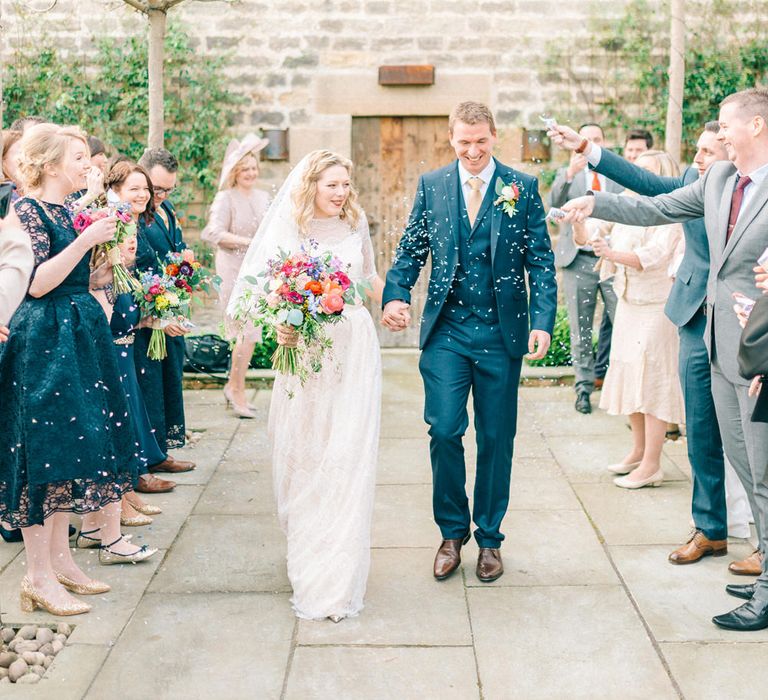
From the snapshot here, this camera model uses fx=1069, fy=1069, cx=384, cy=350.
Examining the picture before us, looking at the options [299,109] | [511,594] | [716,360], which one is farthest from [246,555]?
[299,109]

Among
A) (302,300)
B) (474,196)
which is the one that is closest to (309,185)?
(302,300)

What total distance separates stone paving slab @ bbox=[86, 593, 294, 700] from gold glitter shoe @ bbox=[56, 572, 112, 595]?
0.23 metres

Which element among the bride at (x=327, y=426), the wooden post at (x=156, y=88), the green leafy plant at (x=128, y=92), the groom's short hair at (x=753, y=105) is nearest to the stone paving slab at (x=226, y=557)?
the bride at (x=327, y=426)

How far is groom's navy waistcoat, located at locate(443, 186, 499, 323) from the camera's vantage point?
5.12 m

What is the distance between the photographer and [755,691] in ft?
13.5

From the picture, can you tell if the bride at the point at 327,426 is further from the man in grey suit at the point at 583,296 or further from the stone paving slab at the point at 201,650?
the man in grey suit at the point at 583,296

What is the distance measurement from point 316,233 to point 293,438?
1.00 m

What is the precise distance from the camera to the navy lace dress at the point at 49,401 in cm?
468

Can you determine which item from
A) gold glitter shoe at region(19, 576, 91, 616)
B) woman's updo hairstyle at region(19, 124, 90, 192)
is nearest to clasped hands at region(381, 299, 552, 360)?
woman's updo hairstyle at region(19, 124, 90, 192)

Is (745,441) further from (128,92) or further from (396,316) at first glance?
(128,92)

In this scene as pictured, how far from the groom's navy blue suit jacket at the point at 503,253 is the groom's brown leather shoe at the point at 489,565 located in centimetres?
101

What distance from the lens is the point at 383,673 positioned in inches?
168

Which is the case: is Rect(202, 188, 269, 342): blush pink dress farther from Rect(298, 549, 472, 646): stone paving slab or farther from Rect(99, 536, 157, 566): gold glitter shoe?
Rect(298, 549, 472, 646): stone paving slab

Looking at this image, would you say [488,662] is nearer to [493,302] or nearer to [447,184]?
[493,302]
